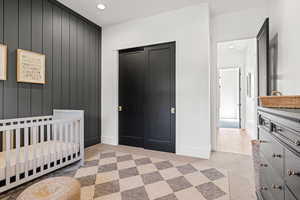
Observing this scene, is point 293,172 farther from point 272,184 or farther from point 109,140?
point 109,140

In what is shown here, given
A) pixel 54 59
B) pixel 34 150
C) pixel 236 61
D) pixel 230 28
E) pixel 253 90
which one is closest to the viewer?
pixel 34 150

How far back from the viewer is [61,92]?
300cm

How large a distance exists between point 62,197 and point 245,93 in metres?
6.43

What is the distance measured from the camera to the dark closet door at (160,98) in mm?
3166

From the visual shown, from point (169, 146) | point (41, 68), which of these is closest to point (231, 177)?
point (169, 146)

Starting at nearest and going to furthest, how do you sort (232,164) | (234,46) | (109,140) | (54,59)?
(232,164)
(54,59)
(109,140)
(234,46)

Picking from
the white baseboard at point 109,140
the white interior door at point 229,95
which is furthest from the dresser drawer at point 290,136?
the white interior door at point 229,95

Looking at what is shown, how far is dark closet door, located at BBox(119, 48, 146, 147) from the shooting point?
348cm

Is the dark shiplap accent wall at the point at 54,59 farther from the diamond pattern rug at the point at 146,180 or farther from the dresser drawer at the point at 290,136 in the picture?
the dresser drawer at the point at 290,136

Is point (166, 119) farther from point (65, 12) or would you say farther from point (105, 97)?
point (65, 12)

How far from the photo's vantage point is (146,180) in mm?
2031

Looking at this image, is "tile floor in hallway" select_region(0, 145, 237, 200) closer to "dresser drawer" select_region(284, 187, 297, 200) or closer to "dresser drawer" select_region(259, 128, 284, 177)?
"dresser drawer" select_region(259, 128, 284, 177)

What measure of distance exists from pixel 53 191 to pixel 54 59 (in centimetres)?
246

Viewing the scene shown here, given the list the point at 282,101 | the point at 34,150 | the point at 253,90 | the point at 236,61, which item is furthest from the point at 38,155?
the point at 236,61
